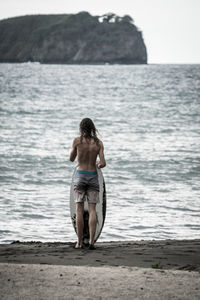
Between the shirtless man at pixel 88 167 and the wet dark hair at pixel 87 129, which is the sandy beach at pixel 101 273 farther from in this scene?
the wet dark hair at pixel 87 129

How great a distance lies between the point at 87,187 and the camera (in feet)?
22.1

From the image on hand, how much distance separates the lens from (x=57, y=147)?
20.7 metres

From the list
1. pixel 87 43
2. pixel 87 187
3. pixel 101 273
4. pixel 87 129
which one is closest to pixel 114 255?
pixel 87 187

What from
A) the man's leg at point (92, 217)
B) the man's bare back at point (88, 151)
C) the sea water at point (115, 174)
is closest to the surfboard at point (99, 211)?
the man's leg at point (92, 217)

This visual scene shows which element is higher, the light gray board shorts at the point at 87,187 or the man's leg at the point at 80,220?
the light gray board shorts at the point at 87,187

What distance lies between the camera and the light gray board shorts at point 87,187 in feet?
21.9

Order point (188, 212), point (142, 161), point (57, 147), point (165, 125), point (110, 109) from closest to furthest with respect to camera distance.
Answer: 1. point (188, 212)
2. point (142, 161)
3. point (57, 147)
4. point (165, 125)
5. point (110, 109)

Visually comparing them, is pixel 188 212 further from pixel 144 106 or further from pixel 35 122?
pixel 144 106

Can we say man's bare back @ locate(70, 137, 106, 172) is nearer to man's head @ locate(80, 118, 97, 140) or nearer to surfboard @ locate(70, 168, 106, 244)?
man's head @ locate(80, 118, 97, 140)

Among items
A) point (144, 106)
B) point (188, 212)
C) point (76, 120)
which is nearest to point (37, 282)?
point (188, 212)

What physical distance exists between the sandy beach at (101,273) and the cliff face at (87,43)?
169360 mm

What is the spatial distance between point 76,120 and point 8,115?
12.7 feet

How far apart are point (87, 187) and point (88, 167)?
0.26m

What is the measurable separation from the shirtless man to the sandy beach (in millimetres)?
498
